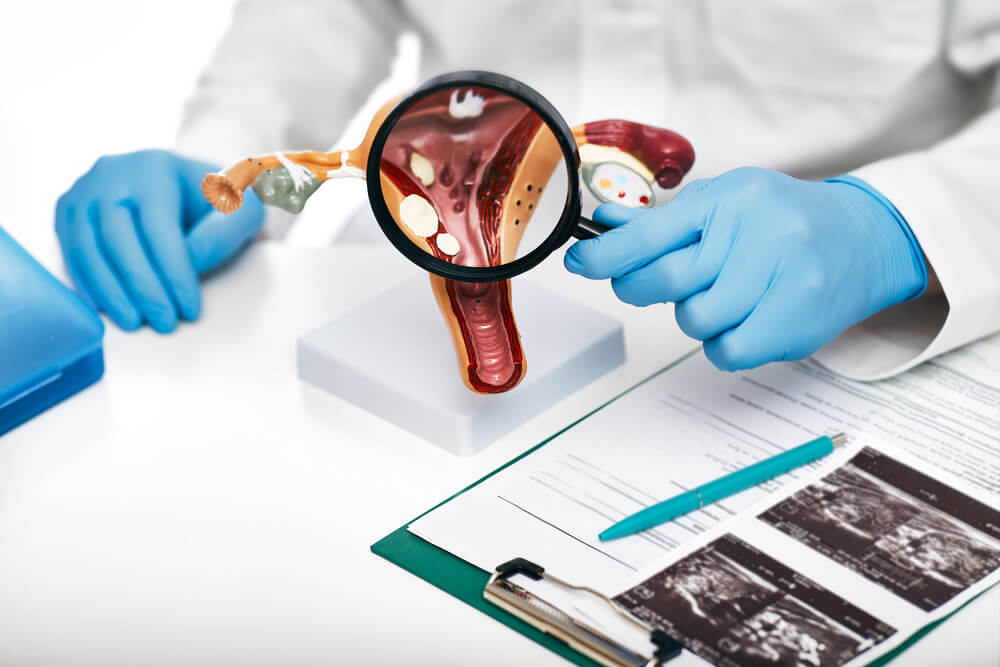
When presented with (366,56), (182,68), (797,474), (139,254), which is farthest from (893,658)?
(182,68)

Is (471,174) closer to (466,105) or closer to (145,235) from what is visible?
(466,105)

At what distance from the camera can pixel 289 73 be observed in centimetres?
145

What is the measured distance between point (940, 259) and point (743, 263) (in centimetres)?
23

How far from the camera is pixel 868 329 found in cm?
103

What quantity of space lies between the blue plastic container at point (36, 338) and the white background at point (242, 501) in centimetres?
2

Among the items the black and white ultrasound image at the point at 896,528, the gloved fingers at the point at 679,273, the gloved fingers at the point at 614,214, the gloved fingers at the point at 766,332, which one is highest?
the gloved fingers at the point at 614,214

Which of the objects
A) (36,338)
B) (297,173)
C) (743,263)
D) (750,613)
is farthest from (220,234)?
(750,613)

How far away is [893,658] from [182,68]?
7.41 ft

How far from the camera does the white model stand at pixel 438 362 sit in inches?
36.0

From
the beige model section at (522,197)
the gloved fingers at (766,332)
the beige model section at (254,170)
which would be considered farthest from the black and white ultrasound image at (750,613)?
the beige model section at (254,170)

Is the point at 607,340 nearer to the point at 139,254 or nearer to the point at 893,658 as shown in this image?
the point at 893,658

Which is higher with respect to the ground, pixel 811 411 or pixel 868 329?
pixel 868 329

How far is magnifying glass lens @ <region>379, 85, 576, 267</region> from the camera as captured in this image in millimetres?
753

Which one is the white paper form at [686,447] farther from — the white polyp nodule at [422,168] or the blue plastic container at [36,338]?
the blue plastic container at [36,338]
